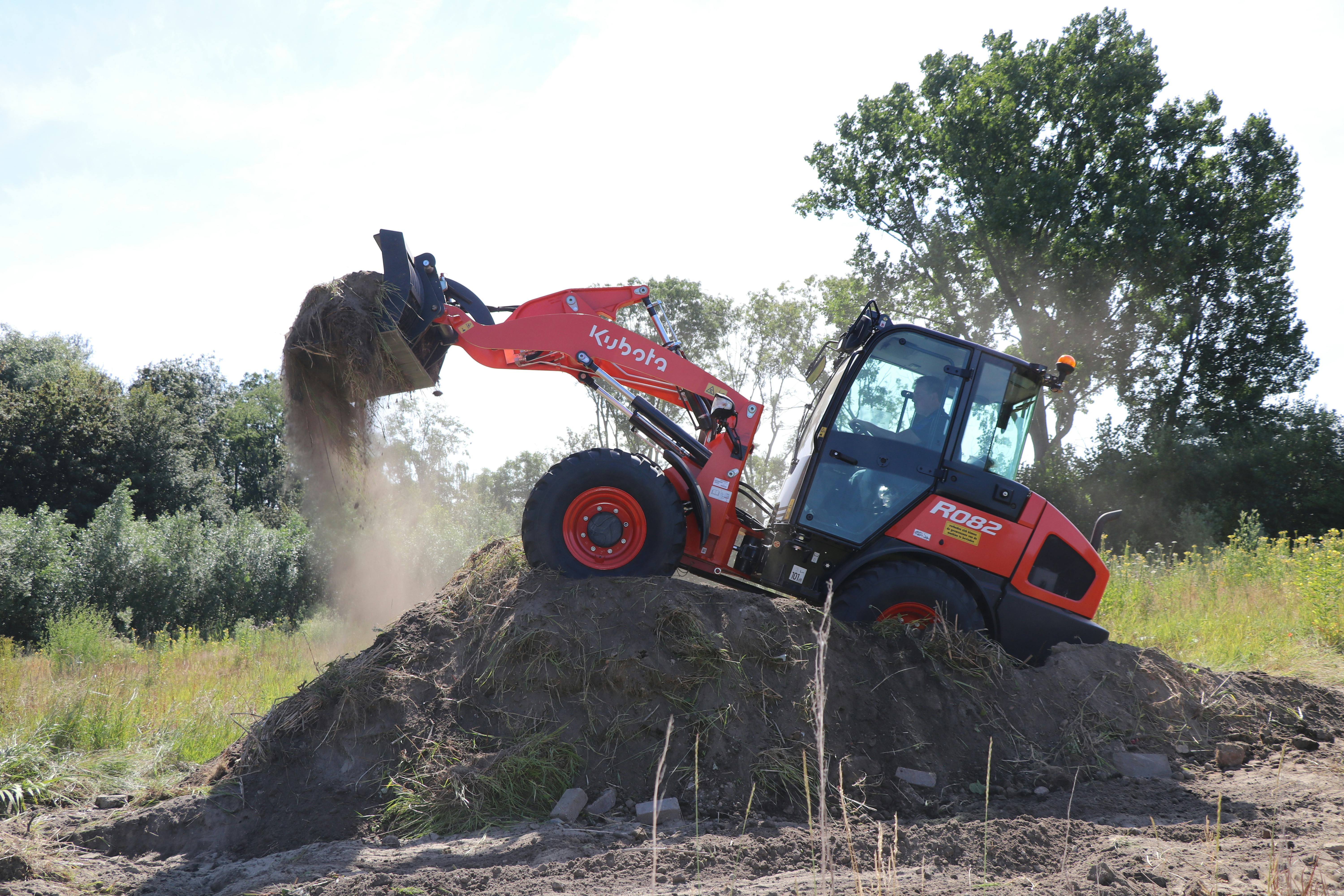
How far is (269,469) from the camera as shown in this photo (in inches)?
1565

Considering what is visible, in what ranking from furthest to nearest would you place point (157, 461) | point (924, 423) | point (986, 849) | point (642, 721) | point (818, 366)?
1. point (157, 461)
2. point (818, 366)
3. point (924, 423)
4. point (642, 721)
5. point (986, 849)

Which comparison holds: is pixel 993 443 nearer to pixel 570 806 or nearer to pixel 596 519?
pixel 596 519

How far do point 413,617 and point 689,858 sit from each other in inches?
116

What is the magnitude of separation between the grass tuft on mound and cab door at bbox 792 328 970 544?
2.32 meters

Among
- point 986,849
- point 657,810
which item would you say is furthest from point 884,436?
point 657,810

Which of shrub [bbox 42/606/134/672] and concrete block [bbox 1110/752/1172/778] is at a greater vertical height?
concrete block [bbox 1110/752/1172/778]

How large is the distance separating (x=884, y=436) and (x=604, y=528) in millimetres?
2123

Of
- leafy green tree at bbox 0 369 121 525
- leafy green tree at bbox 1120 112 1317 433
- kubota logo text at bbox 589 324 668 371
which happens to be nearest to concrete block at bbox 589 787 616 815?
kubota logo text at bbox 589 324 668 371

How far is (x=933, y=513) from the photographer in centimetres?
567

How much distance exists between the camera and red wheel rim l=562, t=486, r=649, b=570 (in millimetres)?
5680

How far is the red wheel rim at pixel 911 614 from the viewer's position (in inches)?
219

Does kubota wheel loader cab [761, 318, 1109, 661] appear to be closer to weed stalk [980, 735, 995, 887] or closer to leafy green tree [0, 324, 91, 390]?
weed stalk [980, 735, 995, 887]

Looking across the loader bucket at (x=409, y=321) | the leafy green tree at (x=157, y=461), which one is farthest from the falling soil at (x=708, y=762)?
the leafy green tree at (x=157, y=461)

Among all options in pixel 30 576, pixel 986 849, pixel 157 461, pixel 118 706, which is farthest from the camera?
pixel 157 461
